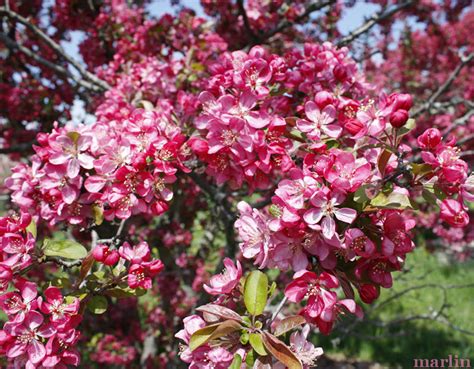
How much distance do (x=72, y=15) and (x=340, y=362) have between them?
13.1ft

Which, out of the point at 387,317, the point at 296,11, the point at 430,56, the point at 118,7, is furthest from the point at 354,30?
the point at 430,56

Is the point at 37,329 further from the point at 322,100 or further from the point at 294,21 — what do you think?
the point at 294,21

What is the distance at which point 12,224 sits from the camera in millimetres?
1367

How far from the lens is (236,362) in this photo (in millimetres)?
1079

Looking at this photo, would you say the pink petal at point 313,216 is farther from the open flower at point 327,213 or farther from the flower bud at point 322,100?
the flower bud at point 322,100

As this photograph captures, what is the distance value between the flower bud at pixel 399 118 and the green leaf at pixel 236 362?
738mm

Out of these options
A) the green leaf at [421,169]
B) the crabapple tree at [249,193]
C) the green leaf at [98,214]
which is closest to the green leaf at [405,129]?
the crabapple tree at [249,193]

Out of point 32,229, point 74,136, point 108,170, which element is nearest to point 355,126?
point 108,170

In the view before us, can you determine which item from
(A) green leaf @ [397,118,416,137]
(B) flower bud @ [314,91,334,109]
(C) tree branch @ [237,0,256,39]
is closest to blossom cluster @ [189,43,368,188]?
(B) flower bud @ [314,91,334,109]

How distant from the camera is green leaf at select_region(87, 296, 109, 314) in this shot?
142cm

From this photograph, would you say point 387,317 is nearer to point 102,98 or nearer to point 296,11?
point 296,11

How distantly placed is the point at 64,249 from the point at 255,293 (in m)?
0.64

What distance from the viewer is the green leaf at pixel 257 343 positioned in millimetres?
1073

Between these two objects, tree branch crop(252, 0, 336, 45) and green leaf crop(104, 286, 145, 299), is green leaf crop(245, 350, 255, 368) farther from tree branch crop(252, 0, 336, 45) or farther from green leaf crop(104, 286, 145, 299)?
tree branch crop(252, 0, 336, 45)
